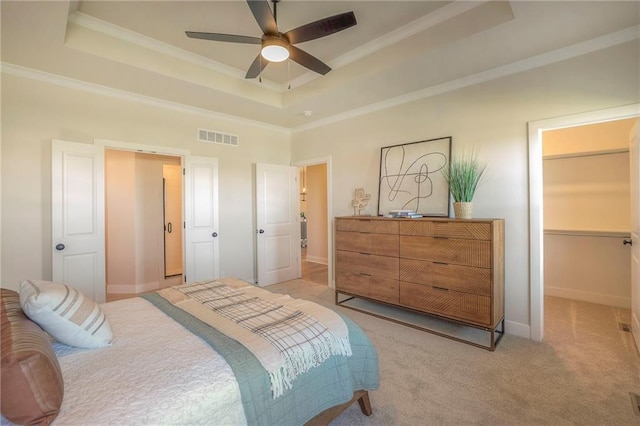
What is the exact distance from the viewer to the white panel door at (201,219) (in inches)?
159

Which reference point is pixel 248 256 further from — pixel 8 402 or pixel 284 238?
pixel 8 402

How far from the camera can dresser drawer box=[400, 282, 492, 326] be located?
263 cm

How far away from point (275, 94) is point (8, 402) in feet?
12.8

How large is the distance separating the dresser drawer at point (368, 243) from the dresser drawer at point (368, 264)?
57mm

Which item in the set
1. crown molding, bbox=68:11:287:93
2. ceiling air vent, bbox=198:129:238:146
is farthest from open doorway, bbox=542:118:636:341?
ceiling air vent, bbox=198:129:238:146

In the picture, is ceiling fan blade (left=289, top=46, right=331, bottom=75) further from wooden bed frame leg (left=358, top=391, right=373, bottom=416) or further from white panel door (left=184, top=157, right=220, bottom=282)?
wooden bed frame leg (left=358, top=391, right=373, bottom=416)

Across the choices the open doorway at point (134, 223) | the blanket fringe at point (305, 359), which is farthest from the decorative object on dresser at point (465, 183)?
the open doorway at point (134, 223)

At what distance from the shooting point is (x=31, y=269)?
298 cm

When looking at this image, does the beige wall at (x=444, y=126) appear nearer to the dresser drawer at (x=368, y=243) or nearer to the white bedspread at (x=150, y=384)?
the dresser drawer at (x=368, y=243)

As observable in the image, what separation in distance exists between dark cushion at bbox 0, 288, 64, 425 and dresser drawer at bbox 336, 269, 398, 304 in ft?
9.27

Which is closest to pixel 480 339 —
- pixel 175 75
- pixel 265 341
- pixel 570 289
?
pixel 570 289

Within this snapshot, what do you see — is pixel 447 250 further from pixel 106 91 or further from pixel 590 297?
pixel 106 91

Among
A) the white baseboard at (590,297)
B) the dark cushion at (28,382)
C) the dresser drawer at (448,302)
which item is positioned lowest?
the white baseboard at (590,297)

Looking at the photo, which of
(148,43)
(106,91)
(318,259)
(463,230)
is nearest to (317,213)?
(318,259)
